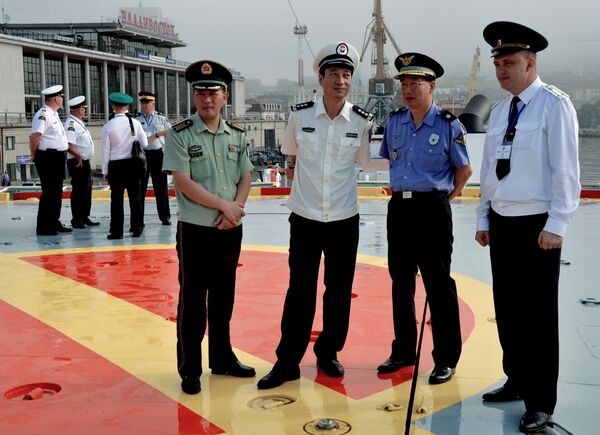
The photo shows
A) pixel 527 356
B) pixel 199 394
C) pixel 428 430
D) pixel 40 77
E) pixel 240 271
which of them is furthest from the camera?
pixel 40 77

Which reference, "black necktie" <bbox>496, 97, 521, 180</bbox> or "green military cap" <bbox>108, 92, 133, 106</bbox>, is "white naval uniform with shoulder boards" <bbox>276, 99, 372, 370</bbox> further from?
"green military cap" <bbox>108, 92, 133, 106</bbox>

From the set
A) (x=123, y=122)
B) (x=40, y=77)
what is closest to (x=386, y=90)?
(x=40, y=77)

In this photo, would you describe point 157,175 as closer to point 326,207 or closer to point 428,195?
point 326,207

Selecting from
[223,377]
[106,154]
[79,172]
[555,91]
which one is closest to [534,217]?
[555,91]

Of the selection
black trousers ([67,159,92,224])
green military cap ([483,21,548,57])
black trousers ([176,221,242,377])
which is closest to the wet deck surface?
black trousers ([176,221,242,377])

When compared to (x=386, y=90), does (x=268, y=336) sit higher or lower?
lower

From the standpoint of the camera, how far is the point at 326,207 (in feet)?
11.2

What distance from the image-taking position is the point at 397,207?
3457 millimetres

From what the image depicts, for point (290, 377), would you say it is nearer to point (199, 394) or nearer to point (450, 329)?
point (199, 394)

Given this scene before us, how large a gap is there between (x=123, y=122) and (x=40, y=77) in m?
47.5

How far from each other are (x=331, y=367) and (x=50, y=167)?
5338 mm

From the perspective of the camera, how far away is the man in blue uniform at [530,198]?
2756mm

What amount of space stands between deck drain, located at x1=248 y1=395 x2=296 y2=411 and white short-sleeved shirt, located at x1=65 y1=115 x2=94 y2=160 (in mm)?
5902

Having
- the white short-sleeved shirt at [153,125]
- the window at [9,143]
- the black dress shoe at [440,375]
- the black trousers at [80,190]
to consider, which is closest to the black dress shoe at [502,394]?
the black dress shoe at [440,375]
